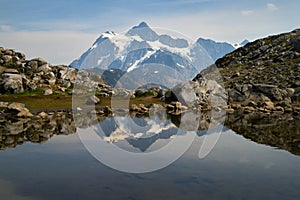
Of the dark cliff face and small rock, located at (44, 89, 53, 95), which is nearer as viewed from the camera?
small rock, located at (44, 89, 53, 95)

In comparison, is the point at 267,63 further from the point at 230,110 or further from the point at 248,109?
the point at 230,110

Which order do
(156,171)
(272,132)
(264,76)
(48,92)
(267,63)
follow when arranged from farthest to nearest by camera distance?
(267,63), (264,76), (48,92), (272,132), (156,171)

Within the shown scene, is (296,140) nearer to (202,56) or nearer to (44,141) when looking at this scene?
(44,141)

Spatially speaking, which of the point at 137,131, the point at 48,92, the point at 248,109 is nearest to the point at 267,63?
the point at 248,109

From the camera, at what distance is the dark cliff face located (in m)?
94.9

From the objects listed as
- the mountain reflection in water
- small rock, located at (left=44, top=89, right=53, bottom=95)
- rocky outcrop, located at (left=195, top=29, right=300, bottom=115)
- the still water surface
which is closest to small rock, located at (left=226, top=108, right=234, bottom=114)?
rocky outcrop, located at (left=195, top=29, right=300, bottom=115)

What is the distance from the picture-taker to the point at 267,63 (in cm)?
11750

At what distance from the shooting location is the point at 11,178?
74.4ft

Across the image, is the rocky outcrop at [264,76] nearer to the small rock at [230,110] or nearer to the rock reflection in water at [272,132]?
the small rock at [230,110]

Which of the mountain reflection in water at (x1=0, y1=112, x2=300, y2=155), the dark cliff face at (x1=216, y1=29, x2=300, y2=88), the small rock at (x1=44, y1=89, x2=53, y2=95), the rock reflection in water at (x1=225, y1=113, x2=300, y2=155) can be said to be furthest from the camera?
the dark cliff face at (x1=216, y1=29, x2=300, y2=88)

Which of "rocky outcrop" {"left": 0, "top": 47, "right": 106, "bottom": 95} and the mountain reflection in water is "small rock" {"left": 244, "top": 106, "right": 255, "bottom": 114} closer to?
the mountain reflection in water

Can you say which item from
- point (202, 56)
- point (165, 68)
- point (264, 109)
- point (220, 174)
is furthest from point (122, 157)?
point (165, 68)

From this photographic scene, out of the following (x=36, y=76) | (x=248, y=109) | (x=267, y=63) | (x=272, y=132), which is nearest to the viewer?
(x=272, y=132)

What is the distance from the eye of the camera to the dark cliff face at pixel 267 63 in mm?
94938
